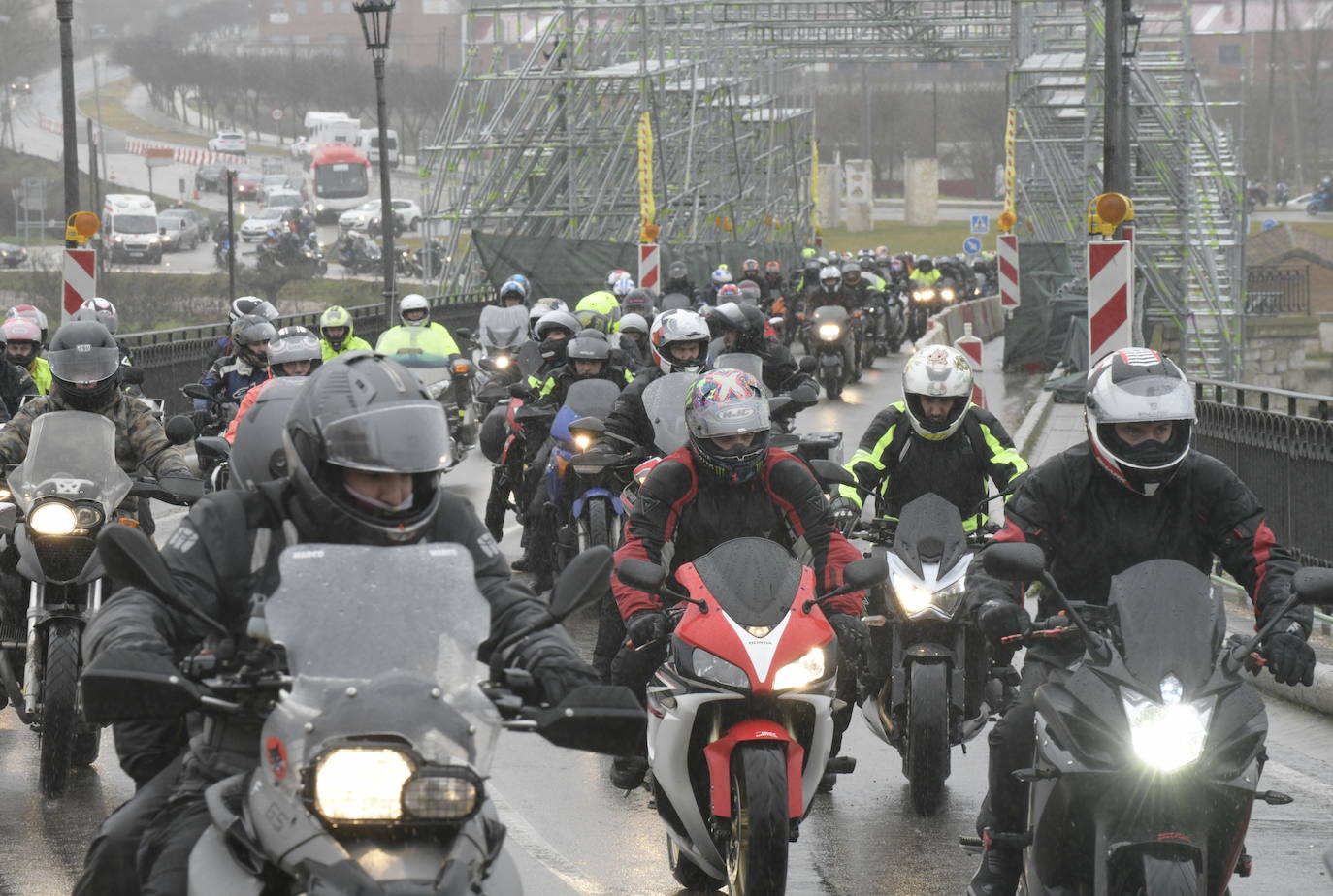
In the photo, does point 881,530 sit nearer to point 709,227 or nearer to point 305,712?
point 305,712

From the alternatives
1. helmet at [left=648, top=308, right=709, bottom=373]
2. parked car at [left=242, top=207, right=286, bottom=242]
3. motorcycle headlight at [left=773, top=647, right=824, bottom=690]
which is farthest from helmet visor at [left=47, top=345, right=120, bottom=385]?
parked car at [left=242, top=207, right=286, bottom=242]

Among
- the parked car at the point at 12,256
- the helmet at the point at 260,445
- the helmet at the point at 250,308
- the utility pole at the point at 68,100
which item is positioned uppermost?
the utility pole at the point at 68,100

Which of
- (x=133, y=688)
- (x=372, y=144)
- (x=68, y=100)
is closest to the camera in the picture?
(x=133, y=688)

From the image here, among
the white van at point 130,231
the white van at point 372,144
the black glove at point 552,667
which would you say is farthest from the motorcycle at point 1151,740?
the white van at point 372,144

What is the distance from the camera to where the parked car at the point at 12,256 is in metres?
65.1

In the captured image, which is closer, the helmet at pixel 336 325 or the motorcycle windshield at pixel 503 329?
the helmet at pixel 336 325

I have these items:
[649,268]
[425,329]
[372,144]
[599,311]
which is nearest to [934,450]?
[599,311]

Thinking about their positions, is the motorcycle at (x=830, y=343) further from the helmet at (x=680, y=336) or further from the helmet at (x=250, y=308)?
the helmet at (x=680, y=336)

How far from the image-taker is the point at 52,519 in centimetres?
869

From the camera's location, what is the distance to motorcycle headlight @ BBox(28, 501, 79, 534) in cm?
868

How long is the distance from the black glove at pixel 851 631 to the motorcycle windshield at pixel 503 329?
51.3ft

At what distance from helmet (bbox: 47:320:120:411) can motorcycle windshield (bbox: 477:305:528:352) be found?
13561 millimetres

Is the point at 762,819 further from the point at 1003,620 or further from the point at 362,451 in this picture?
the point at 362,451

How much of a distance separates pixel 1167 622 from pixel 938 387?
4083 millimetres
